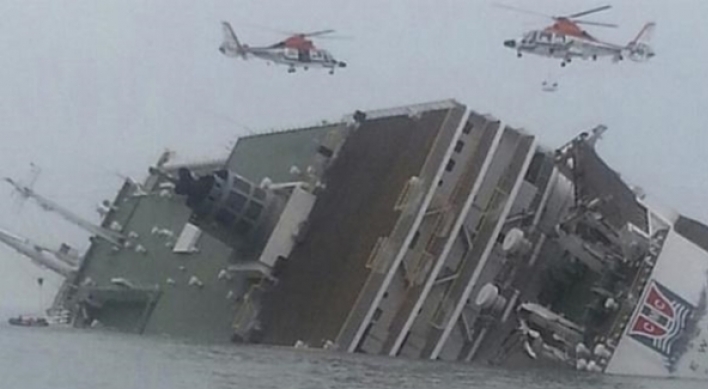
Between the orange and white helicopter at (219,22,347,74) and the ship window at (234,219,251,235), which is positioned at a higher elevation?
the orange and white helicopter at (219,22,347,74)

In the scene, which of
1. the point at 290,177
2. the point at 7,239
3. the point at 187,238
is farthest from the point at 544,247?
the point at 7,239

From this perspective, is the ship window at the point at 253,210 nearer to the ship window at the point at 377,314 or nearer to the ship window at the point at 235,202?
the ship window at the point at 235,202

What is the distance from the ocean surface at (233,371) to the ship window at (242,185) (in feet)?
24.2

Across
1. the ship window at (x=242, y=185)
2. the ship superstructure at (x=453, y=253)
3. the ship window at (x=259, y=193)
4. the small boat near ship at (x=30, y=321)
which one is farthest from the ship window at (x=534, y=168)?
the small boat near ship at (x=30, y=321)

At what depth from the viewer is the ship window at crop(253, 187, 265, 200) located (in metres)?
58.3

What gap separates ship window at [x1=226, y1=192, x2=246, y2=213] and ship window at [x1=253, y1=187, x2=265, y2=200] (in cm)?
85

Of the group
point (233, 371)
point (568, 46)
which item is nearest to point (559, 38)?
point (568, 46)

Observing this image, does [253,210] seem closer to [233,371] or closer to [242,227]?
[242,227]

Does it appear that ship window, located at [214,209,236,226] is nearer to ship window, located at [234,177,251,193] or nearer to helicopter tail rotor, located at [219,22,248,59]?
ship window, located at [234,177,251,193]

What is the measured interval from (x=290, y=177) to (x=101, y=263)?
20949 millimetres

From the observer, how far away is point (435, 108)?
58156 mm

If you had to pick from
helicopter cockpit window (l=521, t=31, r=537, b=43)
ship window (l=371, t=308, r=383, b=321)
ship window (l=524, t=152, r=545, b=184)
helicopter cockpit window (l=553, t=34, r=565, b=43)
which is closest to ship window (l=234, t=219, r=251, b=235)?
ship window (l=371, t=308, r=383, b=321)

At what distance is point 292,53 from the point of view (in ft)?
305

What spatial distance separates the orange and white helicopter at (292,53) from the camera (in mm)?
92312
